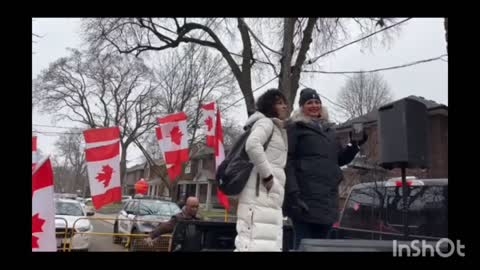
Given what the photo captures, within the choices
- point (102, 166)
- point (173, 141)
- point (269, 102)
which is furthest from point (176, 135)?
point (269, 102)

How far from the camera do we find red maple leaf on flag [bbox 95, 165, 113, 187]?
22.1 feet

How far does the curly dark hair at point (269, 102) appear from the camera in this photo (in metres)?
3.12

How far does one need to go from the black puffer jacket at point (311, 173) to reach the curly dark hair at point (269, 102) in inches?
8.2

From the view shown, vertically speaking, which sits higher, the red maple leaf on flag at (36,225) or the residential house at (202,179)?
the red maple leaf on flag at (36,225)

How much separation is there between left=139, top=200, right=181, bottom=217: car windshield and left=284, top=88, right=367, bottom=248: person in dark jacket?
9242 mm

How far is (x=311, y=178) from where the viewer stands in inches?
122

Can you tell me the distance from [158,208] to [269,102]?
9.89 metres

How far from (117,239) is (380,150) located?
916 cm

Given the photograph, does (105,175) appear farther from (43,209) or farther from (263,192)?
(263,192)

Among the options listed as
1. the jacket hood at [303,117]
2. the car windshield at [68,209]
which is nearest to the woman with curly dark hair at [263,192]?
the jacket hood at [303,117]

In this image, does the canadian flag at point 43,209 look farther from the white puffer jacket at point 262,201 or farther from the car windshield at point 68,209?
the car windshield at point 68,209

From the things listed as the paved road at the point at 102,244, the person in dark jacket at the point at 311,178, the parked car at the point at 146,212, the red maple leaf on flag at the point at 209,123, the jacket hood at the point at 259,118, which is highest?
the red maple leaf on flag at the point at 209,123
